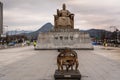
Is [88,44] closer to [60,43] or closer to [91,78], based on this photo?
[60,43]

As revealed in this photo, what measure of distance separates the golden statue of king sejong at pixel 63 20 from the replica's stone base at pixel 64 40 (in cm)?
385

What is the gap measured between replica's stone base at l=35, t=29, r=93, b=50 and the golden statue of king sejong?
12.6 feet

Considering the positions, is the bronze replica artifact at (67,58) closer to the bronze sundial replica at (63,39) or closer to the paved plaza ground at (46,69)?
the paved plaza ground at (46,69)

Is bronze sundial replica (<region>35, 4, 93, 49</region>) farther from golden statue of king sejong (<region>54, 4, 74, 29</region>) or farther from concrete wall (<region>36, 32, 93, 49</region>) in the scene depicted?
golden statue of king sejong (<region>54, 4, 74, 29</region>)

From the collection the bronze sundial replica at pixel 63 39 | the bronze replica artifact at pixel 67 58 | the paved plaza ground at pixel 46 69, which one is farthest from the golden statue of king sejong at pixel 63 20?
the bronze replica artifact at pixel 67 58

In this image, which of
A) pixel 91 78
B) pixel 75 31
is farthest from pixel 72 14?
pixel 91 78

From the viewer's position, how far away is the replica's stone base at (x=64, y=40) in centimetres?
4494

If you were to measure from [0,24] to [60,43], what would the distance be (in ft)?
294

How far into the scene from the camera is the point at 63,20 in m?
49.7

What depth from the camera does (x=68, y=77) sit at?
35.4ft

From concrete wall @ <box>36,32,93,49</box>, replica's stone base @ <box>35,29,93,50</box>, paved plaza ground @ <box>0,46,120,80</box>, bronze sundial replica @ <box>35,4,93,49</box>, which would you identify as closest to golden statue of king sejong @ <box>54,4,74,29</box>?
bronze sundial replica @ <box>35,4,93,49</box>

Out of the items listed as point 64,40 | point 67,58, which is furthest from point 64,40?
point 67,58

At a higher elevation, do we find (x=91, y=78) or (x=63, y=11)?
(x=63, y=11)

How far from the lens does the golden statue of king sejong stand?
4950cm
